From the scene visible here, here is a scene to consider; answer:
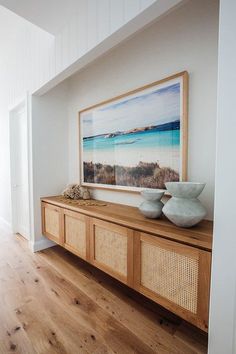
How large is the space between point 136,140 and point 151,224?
87cm

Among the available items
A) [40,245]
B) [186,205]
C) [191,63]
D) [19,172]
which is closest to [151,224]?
[186,205]

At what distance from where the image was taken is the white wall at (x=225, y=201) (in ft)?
2.69

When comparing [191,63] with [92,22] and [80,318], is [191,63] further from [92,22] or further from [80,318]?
[80,318]

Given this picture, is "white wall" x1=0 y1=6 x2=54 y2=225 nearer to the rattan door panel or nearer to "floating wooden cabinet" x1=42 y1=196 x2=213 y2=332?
"floating wooden cabinet" x1=42 y1=196 x2=213 y2=332

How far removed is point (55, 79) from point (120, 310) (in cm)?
224

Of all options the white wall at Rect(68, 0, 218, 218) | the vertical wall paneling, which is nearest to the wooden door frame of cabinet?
the white wall at Rect(68, 0, 218, 218)

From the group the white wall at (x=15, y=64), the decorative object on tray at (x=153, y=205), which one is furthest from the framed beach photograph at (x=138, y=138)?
the white wall at (x=15, y=64)

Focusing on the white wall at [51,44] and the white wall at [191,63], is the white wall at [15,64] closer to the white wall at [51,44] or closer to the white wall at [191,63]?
the white wall at [51,44]

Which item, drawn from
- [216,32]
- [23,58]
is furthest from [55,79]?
[216,32]

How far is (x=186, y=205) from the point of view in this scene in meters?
1.21

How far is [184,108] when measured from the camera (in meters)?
1.47

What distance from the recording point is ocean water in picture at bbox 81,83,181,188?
1588 millimetres

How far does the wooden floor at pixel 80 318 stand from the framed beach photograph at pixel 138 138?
3.29 feet

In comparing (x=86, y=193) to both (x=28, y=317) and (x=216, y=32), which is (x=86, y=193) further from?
(x=216, y=32)
